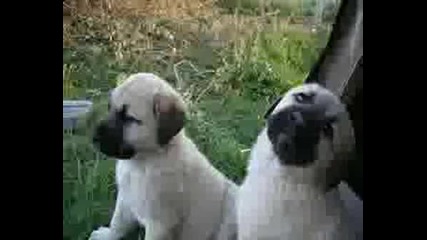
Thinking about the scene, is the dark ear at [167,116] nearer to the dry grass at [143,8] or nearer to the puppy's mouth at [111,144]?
the puppy's mouth at [111,144]

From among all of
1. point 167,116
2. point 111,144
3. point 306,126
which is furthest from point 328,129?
point 111,144

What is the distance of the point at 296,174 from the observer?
175cm

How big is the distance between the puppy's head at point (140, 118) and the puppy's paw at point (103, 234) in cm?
15

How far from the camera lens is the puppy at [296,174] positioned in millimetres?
1741

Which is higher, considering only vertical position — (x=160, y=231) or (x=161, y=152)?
(x=161, y=152)

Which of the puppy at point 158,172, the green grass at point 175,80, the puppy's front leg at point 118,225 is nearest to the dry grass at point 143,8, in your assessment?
the green grass at point 175,80

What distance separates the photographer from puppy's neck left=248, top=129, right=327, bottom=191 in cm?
175

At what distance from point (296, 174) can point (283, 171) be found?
0.02m

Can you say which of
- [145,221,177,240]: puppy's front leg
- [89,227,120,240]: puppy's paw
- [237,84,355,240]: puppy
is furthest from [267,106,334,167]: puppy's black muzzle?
[89,227,120,240]: puppy's paw

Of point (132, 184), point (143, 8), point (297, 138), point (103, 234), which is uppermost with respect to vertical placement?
point (143, 8)

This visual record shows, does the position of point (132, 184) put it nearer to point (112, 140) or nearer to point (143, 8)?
point (112, 140)
